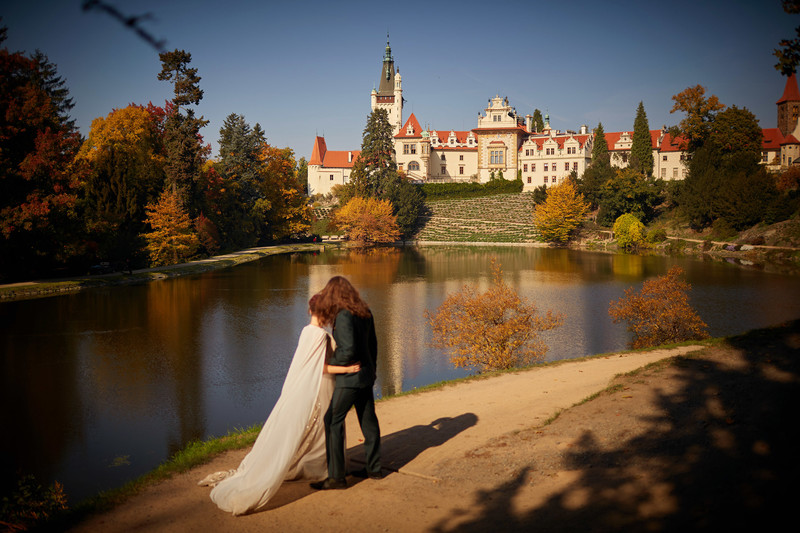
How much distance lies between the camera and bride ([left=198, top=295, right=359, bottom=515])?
17.2 feet

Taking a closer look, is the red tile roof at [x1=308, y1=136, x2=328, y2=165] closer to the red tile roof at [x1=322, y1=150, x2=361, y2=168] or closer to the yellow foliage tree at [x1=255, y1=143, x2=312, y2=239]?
the red tile roof at [x1=322, y1=150, x2=361, y2=168]

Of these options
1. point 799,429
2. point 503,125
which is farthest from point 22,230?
point 503,125

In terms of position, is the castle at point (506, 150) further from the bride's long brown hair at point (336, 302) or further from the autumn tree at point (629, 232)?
the bride's long brown hair at point (336, 302)

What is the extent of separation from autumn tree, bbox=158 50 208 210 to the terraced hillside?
3172 centimetres

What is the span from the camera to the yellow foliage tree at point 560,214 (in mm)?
58438

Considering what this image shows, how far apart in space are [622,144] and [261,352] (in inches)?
2789

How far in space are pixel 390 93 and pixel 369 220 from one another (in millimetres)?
43153

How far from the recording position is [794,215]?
149 feet

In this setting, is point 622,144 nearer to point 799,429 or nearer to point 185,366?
point 185,366

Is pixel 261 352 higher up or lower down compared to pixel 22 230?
lower down

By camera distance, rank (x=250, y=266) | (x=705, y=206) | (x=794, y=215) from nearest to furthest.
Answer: (x=250, y=266) → (x=794, y=215) → (x=705, y=206)

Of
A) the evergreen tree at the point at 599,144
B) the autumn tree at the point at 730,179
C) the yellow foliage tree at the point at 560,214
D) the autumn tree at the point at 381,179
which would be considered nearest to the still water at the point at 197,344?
the autumn tree at the point at 730,179

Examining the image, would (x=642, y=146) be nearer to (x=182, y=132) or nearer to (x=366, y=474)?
(x=182, y=132)

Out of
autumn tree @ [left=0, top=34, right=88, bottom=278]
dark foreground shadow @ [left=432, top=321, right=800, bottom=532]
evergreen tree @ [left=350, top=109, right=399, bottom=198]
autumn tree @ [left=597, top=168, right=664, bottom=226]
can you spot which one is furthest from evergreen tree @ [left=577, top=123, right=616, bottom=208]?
dark foreground shadow @ [left=432, top=321, right=800, bottom=532]
